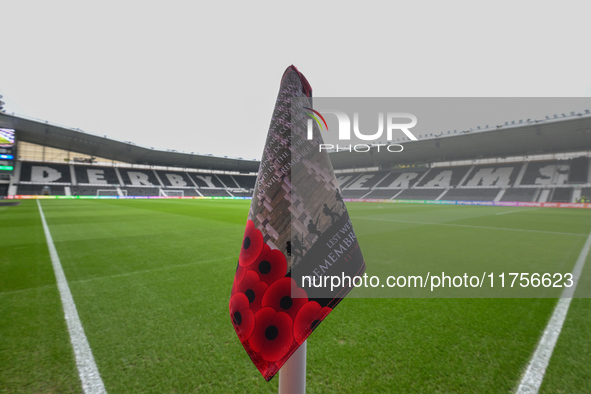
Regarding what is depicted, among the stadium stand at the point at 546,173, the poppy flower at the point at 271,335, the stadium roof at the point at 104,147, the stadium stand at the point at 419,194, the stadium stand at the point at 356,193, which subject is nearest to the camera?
the poppy flower at the point at 271,335

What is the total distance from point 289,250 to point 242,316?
24 centimetres

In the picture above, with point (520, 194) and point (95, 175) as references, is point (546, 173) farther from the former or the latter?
point (95, 175)

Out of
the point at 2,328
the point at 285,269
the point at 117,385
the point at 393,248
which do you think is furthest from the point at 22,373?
the point at 393,248

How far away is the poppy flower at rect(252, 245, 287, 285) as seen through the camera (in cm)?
71

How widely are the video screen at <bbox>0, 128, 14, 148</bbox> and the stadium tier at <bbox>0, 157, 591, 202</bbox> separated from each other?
12.6 meters

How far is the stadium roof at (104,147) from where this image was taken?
90.6 feet

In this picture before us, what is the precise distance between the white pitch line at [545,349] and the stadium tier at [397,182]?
21.4 m

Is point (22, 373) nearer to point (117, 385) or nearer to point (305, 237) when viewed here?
point (117, 385)

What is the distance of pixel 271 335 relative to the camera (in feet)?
2.25

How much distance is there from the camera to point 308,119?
2.69ft

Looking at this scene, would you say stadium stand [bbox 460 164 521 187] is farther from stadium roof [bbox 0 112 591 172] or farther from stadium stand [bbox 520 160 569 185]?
stadium roof [bbox 0 112 591 172]

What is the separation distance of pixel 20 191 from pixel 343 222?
44815mm

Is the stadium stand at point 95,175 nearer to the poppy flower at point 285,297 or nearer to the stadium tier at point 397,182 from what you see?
the stadium tier at point 397,182

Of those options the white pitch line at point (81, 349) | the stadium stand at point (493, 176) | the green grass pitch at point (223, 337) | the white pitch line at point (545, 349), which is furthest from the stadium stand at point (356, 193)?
A: the white pitch line at point (81, 349)
